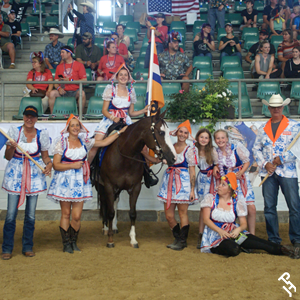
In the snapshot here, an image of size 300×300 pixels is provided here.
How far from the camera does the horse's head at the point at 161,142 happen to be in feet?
16.3

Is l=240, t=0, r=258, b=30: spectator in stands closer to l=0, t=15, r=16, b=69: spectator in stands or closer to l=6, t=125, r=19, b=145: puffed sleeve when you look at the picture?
l=0, t=15, r=16, b=69: spectator in stands

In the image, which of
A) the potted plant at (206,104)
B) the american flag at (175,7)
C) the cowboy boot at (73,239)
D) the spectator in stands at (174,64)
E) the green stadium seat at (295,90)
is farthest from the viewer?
the american flag at (175,7)

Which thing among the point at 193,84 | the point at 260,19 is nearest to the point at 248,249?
the point at 193,84

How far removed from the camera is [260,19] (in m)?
13.4

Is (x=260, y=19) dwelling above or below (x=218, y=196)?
above

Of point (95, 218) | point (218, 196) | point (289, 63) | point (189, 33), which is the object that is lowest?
point (95, 218)

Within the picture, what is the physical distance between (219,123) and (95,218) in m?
3.18

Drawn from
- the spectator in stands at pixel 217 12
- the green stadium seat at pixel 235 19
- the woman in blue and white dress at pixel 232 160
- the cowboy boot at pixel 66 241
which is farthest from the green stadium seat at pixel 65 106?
the green stadium seat at pixel 235 19

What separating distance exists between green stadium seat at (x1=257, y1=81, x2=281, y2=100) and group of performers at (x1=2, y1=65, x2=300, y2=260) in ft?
11.6

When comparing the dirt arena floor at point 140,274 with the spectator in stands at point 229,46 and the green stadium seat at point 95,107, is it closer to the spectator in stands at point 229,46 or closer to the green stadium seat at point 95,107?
the green stadium seat at point 95,107

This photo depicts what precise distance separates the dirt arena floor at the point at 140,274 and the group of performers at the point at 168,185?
0.81ft

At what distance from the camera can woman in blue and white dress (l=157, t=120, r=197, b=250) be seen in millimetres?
5395

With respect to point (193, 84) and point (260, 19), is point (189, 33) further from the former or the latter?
point (193, 84)

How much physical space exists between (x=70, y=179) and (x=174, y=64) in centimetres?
500
